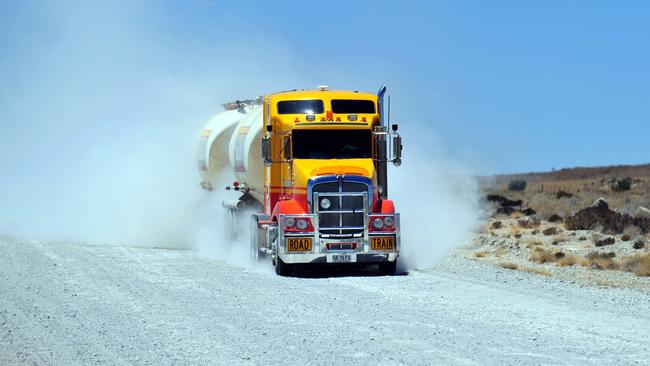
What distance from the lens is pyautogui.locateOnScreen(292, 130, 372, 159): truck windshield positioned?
2506 cm

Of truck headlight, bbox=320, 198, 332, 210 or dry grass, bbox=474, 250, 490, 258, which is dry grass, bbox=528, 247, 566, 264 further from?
truck headlight, bbox=320, 198, 332, 210

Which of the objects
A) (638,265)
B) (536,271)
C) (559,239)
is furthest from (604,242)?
(536,271)

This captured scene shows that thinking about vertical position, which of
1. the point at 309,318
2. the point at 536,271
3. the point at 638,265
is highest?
the point at 638,265

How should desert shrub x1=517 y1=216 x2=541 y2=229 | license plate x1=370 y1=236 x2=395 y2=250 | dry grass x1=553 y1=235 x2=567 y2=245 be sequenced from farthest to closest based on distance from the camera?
desert shrub x1=517 y1=216 x2=541 y2=229
dry grass x1=553 y1=235 x2=567 y2=245
license plate x1=370 y1=236 x2=395 y2=250

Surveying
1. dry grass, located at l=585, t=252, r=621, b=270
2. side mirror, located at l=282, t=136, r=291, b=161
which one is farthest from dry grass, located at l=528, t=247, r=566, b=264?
side mirror, located at l=282, t=136, r=291, b=161

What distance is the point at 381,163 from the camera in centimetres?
2556

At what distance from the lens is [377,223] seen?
80.7 ft

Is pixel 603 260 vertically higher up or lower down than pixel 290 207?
lower down

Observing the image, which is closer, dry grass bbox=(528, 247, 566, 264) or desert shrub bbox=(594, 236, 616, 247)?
dry grass bbox=(528, 247, 566, 264)

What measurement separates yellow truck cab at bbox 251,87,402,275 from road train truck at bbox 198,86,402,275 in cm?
2

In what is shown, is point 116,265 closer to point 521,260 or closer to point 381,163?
point 381,163

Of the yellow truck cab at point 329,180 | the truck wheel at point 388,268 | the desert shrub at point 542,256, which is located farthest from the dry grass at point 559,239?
the truck wheel at point 388,268

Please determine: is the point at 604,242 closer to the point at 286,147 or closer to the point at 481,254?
the point at 481,254

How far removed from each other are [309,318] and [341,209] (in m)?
8.02
